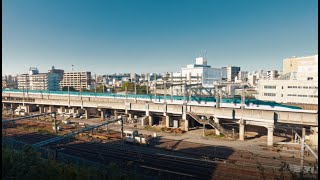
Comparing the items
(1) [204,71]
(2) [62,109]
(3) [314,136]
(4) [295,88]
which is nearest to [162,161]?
(3) [314,136]

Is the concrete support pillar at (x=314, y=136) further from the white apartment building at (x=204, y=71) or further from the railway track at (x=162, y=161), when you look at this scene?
the white apartment building at (x=204, y=71)

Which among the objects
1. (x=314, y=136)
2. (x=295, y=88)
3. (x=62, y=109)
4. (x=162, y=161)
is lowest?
(x=162, y=161)

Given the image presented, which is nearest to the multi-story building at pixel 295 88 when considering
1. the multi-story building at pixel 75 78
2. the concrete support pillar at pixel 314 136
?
the concrete support pillar at pixel 314 136

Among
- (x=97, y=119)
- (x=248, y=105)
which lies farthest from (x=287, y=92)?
(x=97, y=119)

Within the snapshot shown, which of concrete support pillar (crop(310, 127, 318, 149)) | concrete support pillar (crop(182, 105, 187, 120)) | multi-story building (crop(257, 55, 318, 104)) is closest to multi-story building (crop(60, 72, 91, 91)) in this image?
multi-story building (crop(257, 55, 318, 104))

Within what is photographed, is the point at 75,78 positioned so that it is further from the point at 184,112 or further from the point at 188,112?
the point at 188,112

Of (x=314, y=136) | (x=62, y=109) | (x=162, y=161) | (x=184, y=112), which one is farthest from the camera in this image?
(x=62, y=109)

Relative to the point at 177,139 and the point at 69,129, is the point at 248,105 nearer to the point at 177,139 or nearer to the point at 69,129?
the point at 177,139

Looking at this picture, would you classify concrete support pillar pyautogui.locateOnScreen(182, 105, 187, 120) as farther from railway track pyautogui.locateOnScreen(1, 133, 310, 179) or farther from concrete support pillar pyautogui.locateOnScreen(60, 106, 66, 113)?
concrete support pillar pyautogui.locateOnScreen(60, 106, 66, 113)

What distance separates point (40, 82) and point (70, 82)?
14.0 meters

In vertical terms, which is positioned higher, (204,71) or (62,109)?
(204,71)

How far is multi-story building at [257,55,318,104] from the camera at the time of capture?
38.3 m

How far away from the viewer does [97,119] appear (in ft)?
122

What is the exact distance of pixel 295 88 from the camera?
3988 centimetres
